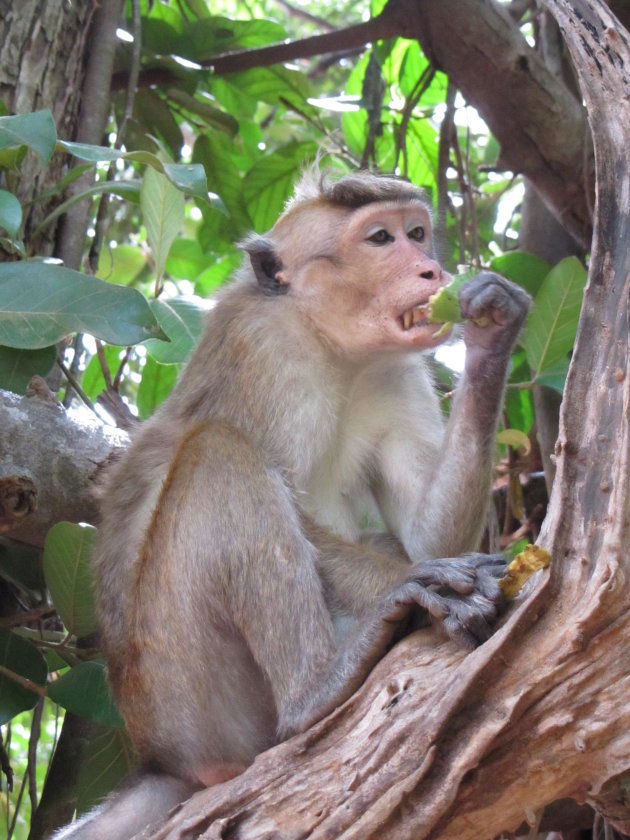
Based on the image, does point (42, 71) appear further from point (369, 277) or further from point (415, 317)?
point (415, 317)

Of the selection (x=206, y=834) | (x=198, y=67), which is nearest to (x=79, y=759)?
(x=206, y=834)

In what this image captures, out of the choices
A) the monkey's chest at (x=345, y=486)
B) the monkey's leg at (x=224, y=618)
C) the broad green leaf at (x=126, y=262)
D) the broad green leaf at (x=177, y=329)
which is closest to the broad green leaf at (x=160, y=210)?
the broad green leaf at (x=177, y=329)

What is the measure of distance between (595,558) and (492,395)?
111cm

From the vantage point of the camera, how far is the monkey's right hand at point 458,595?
249 cm

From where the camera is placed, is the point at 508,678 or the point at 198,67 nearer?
the point at 508,678

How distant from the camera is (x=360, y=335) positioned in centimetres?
364

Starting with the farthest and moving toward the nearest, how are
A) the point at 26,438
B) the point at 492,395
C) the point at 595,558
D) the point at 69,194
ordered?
the point at 69,194, the point at 26,438, the point at 492,395, the point at 595,558

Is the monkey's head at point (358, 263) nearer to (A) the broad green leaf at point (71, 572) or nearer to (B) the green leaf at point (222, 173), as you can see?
(A) the broad green leaf at point (71, 572)

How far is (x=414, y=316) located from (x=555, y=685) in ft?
5.33

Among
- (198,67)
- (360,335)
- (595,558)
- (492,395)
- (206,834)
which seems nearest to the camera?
(595,558)

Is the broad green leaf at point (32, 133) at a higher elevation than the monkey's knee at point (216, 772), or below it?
higher

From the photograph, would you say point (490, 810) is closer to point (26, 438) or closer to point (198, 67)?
point (26, 438)

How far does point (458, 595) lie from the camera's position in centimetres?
263

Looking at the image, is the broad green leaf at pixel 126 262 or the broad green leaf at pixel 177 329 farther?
the broad green leaf at pixel 126 262
